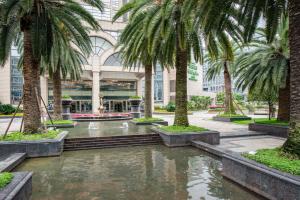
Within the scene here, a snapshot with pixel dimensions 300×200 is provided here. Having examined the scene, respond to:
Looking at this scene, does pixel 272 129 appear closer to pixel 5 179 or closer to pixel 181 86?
pixel 181 86

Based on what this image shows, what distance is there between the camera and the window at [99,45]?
47.8 metres

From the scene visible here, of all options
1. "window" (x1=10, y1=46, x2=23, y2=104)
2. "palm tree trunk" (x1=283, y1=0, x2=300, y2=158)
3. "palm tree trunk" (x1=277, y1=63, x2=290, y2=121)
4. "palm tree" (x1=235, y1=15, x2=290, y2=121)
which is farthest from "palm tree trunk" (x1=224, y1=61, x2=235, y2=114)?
"window" (x1=10, y1=46, x2=23, y2=104)

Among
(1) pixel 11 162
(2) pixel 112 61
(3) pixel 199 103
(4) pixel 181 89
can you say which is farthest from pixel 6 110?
(3) pixel 199 103

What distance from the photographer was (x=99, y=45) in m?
48.6

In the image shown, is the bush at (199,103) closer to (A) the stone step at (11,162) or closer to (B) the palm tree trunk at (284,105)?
(B) the palm tree trunk at (284,105)

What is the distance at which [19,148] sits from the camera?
37.0 ft

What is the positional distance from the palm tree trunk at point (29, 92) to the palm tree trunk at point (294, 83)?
38.8 feet

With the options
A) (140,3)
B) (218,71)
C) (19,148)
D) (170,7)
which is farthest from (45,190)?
(218,71)

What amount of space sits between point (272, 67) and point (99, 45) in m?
37.6

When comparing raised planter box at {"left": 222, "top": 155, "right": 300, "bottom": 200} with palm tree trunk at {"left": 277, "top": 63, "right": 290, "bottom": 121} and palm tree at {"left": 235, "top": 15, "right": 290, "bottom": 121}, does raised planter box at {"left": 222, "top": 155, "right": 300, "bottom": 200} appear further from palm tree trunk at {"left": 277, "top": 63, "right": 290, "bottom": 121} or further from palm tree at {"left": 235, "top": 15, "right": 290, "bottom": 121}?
palm tree trunk at {"left": 277, "top": 63, "right": 290, "bottom": 121}

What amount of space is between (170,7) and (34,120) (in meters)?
9.55

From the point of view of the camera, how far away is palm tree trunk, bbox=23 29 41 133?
42.6 ft

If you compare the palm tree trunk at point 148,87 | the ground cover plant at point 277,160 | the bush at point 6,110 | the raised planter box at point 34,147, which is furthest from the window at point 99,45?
the ground cover plant at point 277,160

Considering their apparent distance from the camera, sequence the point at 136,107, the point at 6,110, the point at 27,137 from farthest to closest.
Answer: the point at 6,110 → the point at 136,107 → the point at 27,137
